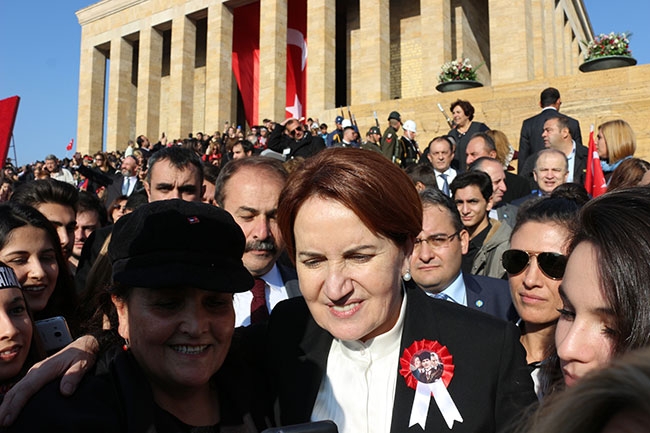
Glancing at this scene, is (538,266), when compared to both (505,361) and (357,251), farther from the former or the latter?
(357,251)

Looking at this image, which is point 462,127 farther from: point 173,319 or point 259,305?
point 173,319

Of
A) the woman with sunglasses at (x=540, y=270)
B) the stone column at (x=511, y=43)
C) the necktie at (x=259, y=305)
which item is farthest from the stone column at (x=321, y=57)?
the woman with sunglasses at (x=540, y=270)

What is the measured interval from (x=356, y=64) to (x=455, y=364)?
2494 centimetres

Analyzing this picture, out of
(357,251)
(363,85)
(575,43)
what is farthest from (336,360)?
(575,43)

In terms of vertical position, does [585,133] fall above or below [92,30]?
below

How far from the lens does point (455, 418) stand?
2004 millimetres

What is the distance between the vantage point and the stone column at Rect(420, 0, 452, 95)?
23328mm

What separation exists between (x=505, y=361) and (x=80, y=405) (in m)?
1.45

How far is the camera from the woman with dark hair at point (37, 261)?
3182 mm

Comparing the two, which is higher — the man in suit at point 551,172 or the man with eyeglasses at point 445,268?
the man in suit at point 551,172

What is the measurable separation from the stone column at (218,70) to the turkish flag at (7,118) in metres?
25.0

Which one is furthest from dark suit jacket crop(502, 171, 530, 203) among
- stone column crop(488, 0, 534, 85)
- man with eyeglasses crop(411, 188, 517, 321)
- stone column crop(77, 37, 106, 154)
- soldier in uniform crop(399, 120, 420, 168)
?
stone column crop(77, 37, 106, 154)

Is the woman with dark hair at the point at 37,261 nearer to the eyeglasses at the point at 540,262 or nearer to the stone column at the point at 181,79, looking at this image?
the eyeglasses at the point at 540,262

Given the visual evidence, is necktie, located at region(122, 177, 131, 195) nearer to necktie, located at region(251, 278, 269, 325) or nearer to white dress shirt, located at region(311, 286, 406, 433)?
necktie, located at region(251, 278, 269, 325)
